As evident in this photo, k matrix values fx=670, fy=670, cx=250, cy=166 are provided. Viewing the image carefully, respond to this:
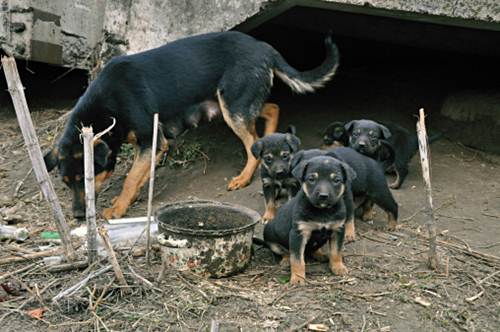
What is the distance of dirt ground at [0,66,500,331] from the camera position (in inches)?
170

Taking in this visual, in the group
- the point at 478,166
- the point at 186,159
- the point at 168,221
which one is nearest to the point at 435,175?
the point at 478,166

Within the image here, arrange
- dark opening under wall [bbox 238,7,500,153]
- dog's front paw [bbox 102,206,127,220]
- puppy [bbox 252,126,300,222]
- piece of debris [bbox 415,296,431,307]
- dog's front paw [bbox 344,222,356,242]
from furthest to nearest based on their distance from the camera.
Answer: dark opening under wall [bbox 238,7,500,153]
dog's front paw [bbox 102,206,127,220]
puppy [bbox 252,126,300,222]
dog's front paw [bbox 344,222,356,242]
piece of debris [bbox 415,296,431,307]

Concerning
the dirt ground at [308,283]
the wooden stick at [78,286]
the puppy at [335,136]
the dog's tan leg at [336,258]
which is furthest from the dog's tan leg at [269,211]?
the wooden stick at [78,286]

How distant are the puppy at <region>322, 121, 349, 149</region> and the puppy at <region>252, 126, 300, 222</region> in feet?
3.20

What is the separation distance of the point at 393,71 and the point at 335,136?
12.2ft

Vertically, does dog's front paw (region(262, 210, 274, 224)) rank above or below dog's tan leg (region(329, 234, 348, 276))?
below

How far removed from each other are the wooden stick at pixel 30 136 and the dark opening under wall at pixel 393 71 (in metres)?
3.95

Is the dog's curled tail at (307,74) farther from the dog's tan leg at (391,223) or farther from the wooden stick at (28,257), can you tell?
the wooden stick at (28,257)

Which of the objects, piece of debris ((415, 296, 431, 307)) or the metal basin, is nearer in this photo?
piece of debris ((415, 296, 431, 307))

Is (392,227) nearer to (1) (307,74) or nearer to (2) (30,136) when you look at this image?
(1) (307,74)

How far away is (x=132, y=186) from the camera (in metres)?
6.98

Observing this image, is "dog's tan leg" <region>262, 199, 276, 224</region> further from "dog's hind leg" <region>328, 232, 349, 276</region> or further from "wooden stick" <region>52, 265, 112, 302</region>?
"wooden stick" <region>52, 265, 112, 302</region>

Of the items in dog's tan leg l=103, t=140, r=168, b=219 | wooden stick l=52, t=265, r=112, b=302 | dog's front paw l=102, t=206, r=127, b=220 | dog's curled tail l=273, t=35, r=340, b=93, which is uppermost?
dog's curled tail l=273, t=35, r=340, b=93

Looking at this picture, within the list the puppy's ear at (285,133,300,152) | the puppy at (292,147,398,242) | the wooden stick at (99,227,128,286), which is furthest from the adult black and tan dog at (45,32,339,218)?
the wooden stick at (99,227,128,286)
